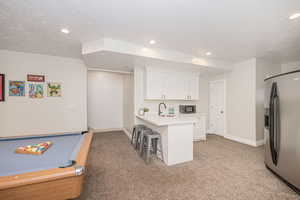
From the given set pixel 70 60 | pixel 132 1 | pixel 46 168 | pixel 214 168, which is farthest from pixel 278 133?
pixel 70 60

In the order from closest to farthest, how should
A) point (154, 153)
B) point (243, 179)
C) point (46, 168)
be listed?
1. point (46, 168)
2. point (243, 179)
3. point (154, 153)

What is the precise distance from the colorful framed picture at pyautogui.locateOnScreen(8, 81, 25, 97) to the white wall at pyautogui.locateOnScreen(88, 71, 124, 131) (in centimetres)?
207

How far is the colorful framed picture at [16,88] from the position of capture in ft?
10.9

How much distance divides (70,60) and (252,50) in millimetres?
5096

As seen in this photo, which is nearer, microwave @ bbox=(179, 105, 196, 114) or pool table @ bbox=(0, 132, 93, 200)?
pool table @ bbox=(0, 132, 93, 200)

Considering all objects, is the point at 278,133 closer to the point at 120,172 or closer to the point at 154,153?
the point at 154,153

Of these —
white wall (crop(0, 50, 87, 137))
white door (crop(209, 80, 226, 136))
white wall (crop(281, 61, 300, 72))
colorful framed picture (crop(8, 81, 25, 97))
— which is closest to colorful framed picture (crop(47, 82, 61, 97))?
white wall (crop(0, 50, 87, 137))

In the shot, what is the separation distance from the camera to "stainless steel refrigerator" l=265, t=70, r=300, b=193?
173 cm

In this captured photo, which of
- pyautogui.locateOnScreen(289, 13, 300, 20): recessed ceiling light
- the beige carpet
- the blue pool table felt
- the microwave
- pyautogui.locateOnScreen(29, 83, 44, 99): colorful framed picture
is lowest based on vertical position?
the beige carpet

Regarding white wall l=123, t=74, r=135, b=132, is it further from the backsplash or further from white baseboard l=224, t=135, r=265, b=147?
white baseboard l=224, t=135, r=265, b=147

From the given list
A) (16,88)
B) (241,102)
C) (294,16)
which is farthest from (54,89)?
(241,102)

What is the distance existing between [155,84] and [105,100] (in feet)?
9.17

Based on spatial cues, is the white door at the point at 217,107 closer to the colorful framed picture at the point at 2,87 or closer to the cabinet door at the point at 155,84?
the cabinet door at the point at 155,84

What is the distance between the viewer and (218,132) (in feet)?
15.8
